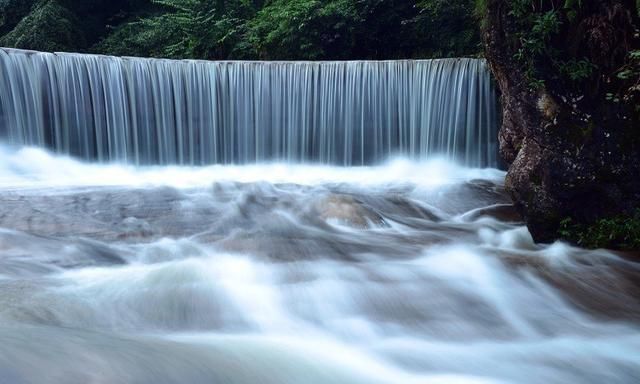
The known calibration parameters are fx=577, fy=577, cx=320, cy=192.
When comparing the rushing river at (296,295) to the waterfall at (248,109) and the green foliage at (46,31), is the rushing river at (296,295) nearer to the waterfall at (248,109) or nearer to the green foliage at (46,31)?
the waterfall at (248,109)

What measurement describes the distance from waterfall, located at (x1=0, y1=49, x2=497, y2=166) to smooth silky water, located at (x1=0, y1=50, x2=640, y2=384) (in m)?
0.03

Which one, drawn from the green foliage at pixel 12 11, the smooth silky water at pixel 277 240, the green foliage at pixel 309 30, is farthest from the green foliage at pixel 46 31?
the smooth silky water at pixel 277 240

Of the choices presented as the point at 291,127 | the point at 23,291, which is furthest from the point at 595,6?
the point at 291,127

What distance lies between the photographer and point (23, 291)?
12.3 feet

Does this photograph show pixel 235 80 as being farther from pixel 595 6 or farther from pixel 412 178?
pixel 595 6

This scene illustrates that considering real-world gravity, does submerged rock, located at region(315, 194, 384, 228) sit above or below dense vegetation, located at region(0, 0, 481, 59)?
below

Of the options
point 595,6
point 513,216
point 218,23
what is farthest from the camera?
point 218,23

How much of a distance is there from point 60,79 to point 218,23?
471 cm

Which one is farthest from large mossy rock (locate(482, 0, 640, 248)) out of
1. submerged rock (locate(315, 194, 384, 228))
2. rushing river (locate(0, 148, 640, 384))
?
submerged rock (locate(315, 194, 384, 228))

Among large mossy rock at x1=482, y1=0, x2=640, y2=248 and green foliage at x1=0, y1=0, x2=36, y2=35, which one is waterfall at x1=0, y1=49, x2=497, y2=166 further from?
green foliage at x1=0, y1=0, x2=36, y2=35

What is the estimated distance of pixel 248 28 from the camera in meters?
13.1

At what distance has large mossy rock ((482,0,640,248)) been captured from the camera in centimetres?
538

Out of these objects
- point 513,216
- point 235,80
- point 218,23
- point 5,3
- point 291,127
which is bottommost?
point 513,216

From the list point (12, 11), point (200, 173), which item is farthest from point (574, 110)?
point (12, 11)
